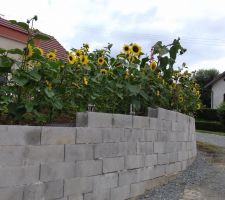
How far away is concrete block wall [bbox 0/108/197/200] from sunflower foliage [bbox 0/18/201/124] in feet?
1.08

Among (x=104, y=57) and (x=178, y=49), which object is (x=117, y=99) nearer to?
(x=104, y=57)

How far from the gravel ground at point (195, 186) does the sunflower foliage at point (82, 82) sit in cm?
119

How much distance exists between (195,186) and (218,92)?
32.4m

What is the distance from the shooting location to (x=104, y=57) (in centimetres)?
577

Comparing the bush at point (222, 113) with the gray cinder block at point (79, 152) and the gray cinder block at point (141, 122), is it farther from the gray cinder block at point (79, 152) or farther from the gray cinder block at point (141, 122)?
the gray cinder block at point (79, 152)

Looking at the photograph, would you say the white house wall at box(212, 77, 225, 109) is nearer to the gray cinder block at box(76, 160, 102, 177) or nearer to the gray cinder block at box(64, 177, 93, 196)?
the gray cinder block at box(76, 160, 102, 177)

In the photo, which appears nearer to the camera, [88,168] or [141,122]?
[88,168]

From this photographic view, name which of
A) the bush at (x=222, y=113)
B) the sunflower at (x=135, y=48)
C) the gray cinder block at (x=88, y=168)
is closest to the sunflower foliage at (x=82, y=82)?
the sunflower at (x=135, y=48)

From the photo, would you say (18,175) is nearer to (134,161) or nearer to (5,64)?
(5,64)

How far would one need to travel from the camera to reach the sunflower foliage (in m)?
3.85

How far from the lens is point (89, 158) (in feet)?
14.0

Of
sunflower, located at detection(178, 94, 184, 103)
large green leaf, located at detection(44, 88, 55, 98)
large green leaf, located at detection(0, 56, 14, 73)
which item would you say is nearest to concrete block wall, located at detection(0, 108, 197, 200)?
large green leaf, located at detection(44, 88, 55, 98)

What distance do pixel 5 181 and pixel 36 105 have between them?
0.95m

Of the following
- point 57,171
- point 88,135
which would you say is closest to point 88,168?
point 88,135
